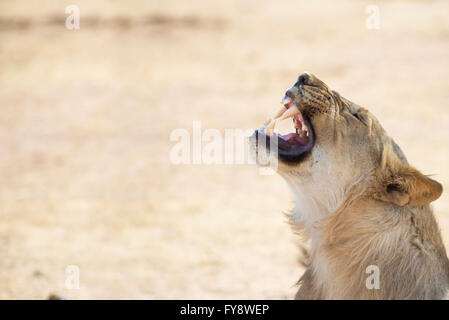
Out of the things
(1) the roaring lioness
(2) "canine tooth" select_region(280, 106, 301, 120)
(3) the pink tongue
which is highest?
(2) "canine tooth" select_region(280, 106, 301, 120)

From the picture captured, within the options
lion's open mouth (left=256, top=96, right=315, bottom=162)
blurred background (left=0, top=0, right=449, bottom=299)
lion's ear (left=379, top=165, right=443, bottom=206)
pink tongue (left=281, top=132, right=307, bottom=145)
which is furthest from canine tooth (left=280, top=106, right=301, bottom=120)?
blurred background (left=0, top=0, right=449, bottom=299)

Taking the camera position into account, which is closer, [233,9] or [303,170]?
[303,170]

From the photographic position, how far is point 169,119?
14539 millimetres

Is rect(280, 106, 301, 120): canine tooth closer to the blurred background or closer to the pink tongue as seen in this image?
the pink tongue

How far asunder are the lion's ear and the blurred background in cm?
290

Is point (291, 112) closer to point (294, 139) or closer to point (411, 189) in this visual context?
point (294, 139)

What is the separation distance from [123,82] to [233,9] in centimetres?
650

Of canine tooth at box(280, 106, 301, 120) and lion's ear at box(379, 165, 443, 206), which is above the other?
canine tooth at box(280, 106, 301, 120)

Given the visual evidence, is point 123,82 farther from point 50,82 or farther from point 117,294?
point 117,294

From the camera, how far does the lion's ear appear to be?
4102 millimetres

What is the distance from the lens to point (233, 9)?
2212 centimetres

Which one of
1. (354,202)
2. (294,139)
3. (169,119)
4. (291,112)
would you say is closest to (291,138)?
(294,139)

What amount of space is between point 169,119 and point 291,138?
10010mm

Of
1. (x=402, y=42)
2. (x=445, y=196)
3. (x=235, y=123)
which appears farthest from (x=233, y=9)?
(x=445, y=196)
